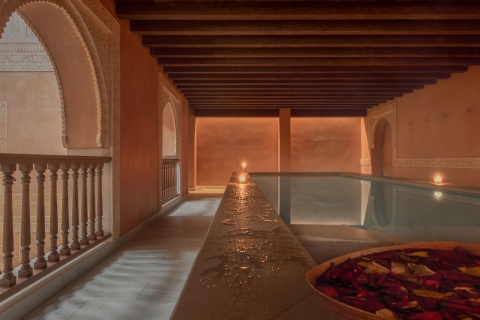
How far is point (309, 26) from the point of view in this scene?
4555 millimetres

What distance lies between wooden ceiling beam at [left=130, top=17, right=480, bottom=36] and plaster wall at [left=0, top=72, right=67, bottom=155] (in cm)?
376

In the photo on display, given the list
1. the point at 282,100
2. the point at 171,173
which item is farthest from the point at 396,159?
the point at 171,173

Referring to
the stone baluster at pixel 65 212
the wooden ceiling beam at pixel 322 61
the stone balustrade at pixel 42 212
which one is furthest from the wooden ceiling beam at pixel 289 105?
the stone baluster at pixel 65 212

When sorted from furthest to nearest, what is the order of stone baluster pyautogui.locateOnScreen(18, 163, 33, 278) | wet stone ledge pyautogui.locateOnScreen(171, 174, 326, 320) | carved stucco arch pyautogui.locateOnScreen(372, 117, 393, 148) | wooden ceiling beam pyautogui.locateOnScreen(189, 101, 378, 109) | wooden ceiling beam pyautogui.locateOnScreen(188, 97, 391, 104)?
carved stucco arch pyautogui.locateOnScreen(372, 117, 393, 148), wooden ceiling beam pyautogui.locateOnScreen(189, 101, 378, 109), wooden ceiling beam pyautogui.locateOnScreen(188, 97, 391, 104), stone baluster pyautogui.locateOnScreen(18, 163, 33, 278), wet stone ledge pyautogui.locateOnScreen(171, 174, 326, 320)

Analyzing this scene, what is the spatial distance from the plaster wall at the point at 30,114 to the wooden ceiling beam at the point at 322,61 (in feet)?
9.64

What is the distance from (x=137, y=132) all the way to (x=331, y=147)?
9.08m

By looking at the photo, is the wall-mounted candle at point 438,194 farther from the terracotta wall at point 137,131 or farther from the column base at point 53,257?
the column base at point 53,257

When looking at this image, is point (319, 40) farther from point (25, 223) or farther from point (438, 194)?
point (25, 223)

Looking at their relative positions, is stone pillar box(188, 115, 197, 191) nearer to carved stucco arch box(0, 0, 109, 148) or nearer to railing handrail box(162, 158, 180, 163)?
railing handrail box(162, 158, 180, 163)

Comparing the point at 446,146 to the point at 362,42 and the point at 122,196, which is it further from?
the point at 122,196

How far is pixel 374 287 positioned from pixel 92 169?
3.15 meters

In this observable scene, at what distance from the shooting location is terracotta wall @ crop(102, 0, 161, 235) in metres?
4.11

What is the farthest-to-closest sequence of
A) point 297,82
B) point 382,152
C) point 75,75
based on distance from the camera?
point 382,152
point 297,82
point 75,75

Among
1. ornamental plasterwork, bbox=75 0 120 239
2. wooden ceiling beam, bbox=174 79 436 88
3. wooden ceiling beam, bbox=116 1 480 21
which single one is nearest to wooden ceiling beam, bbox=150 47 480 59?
wooden ceiling beam, bbox=116 1 480 21
